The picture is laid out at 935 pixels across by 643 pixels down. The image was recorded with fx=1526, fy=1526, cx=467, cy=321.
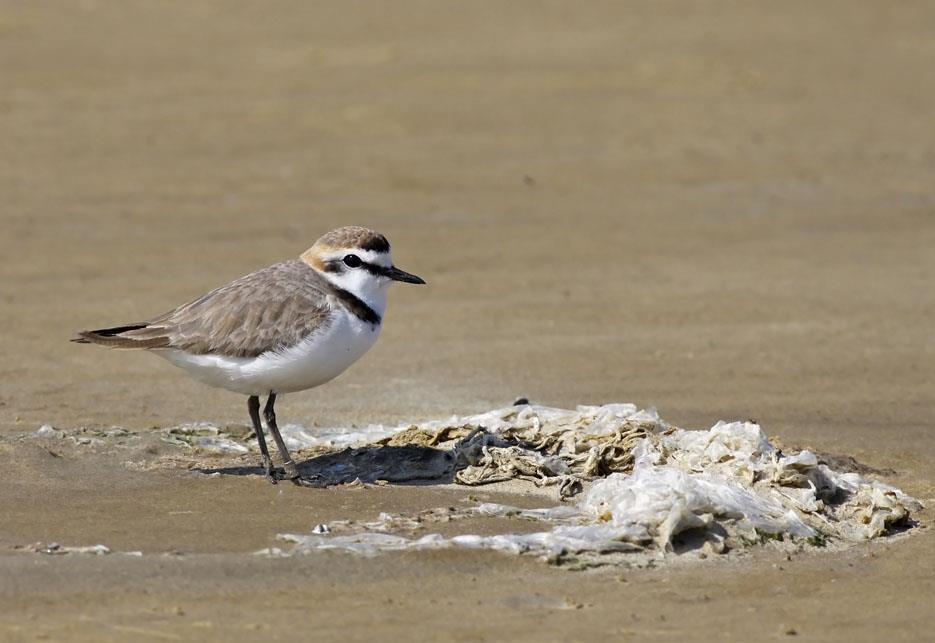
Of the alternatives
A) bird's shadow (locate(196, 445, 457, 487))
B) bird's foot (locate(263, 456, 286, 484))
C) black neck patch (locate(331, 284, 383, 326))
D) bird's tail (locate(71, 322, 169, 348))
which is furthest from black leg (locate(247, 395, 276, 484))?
black neck patch (locate(331, 284, 383, 326))

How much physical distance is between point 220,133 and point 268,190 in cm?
183

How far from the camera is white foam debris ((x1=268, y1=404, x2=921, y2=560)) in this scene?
19.8ft

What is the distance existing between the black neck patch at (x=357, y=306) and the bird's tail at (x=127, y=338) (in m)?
0.84

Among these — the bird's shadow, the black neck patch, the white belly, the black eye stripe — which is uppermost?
the black eye stripe

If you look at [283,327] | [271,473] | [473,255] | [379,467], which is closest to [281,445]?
[271,473]

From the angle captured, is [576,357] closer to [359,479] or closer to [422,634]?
[359,479]

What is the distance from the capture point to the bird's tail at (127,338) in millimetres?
7137

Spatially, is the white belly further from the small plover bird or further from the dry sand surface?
the dry sand surface

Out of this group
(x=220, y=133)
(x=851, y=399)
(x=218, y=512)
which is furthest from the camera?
(x=220, y=133)

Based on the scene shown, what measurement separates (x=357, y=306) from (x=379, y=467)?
2.50 feet

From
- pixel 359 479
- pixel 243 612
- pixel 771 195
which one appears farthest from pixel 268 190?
pixel 243 612

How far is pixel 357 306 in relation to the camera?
7.12 metres

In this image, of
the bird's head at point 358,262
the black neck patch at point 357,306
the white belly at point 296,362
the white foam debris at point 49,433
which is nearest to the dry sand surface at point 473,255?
the white foam debris at point 49,433

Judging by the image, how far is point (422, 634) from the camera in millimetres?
5246
